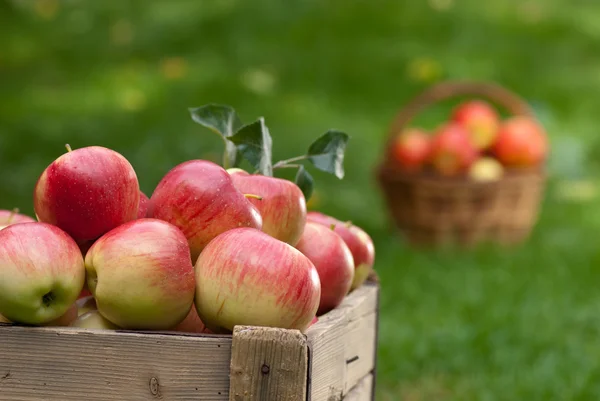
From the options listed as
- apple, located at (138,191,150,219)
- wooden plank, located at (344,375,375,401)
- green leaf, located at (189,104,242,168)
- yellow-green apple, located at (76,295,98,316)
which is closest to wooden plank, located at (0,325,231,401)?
yellow-green apple, located at (76,295,98,316)

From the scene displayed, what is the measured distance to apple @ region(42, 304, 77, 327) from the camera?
4.78 feet

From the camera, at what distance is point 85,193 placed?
4.87ft

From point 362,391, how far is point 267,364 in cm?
52

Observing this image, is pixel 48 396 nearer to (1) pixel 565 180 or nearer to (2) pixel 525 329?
(2) pixel 525 329

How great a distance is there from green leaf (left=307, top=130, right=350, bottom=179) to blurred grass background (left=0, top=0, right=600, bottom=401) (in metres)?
1.26

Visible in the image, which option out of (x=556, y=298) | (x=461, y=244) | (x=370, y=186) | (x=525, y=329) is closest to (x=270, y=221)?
(x=525, y=329)

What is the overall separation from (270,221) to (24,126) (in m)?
4.69

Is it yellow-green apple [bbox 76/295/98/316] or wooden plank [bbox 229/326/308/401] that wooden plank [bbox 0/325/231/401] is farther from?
yellow-green apple [bbox 76/295/98/316]

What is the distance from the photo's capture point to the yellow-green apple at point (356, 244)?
1.84m

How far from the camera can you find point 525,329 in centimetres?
346

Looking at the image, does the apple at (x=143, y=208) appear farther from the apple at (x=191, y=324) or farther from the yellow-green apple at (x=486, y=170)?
the yellow-green apple at (x=486, y=170)

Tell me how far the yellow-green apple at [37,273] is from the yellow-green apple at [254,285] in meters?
0.19

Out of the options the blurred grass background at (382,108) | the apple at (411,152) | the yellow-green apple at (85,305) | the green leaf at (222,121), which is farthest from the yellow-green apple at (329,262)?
the apple at (411,152)

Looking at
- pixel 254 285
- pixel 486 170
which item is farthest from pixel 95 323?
pixel 486 170
